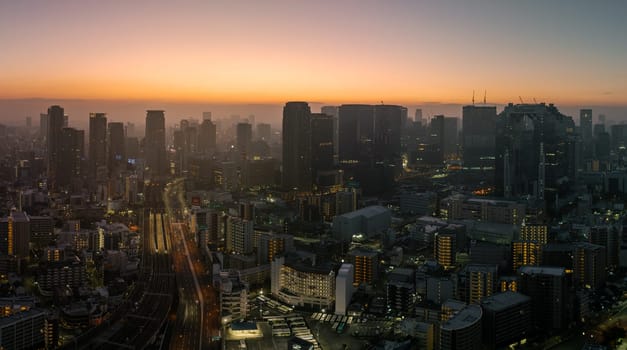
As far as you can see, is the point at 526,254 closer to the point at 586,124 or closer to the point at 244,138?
the point at 586,124

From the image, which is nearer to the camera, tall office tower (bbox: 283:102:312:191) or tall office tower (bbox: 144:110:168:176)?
tall office tower (bbox: 283:102:312:191)

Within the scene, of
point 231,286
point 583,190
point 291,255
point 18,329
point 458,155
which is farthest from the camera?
point 458,155

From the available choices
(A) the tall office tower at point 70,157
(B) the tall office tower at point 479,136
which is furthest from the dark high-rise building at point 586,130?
(A) the tall office tower at point 70,157

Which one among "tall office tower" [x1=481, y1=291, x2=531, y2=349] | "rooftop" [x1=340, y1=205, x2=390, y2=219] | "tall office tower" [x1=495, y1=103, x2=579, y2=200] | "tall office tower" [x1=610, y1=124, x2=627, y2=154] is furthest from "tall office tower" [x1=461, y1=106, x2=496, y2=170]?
"tall office tower" [x1=481, y1=291, x2=531, y2=349]

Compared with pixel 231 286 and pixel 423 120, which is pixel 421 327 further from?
pixel 423 120

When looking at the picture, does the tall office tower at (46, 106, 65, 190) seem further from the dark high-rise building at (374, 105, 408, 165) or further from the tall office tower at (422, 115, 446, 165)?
the tall office tower at (422, 115, 446, 165)

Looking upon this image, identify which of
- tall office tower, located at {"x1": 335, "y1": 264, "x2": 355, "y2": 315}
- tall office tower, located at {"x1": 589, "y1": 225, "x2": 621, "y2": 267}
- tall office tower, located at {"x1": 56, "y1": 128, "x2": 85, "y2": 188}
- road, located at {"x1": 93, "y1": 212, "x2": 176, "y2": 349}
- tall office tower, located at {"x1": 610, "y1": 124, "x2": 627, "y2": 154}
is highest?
tall office tower, located at {"x1": 610, "y1": 124, "x2": 627, "y2": 154}

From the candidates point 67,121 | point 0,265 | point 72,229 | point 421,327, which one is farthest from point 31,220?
point 67,121
